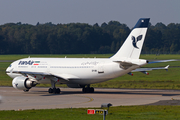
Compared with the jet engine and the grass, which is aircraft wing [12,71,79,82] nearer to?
the jet engine

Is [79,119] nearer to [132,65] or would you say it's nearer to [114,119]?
[114,119]

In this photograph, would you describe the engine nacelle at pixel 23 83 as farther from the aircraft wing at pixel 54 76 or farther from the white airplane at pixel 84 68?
the aircraft wing at pixel 54 76

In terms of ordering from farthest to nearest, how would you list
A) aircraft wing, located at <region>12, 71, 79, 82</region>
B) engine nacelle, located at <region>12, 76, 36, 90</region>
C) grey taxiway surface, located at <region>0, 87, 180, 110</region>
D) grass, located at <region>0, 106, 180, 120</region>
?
1. engine nacelle, located at <region>12, 76, 36, 90</region>
2. aircraft wing, located at <region>12, 71, 79, 82</region>
3. grey taxiway surface, located at <region>0, 87, 180, 110</region>
4. grass, located at <region>0, 106, 180, 120</region>

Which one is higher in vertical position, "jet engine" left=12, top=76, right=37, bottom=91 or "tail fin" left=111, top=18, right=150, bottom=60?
"tail fin" left=111, top=18, right=150, bottom=60

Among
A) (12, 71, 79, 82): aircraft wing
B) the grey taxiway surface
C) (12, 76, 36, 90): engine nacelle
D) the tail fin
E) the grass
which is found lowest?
the grass

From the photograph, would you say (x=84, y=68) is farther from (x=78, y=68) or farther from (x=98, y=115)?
(x=98, y=115)

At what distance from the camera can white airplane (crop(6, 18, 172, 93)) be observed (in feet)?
134

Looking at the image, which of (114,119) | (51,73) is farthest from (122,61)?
(114,119)

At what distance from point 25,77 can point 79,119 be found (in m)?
22.6

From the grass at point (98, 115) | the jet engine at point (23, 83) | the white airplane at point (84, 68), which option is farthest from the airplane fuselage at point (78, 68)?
the grass at point (98, 115)

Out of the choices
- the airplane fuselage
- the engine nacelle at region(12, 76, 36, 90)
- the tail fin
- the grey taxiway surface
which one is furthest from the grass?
the engine nacelle at region(12, 76, 36, 90)

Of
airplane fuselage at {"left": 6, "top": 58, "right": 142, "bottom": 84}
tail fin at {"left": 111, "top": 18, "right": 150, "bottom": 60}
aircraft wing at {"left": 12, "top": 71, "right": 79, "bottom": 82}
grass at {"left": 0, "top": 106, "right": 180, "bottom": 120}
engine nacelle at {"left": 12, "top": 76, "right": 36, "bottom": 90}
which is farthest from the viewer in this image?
engine nacelle at {"left": 12, "top": 76, "right": 36, "bottom": 90}

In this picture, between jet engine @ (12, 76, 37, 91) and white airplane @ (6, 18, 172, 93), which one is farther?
jet engine @ (12, 76, 37, 91)

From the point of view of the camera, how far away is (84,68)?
1716 inches
